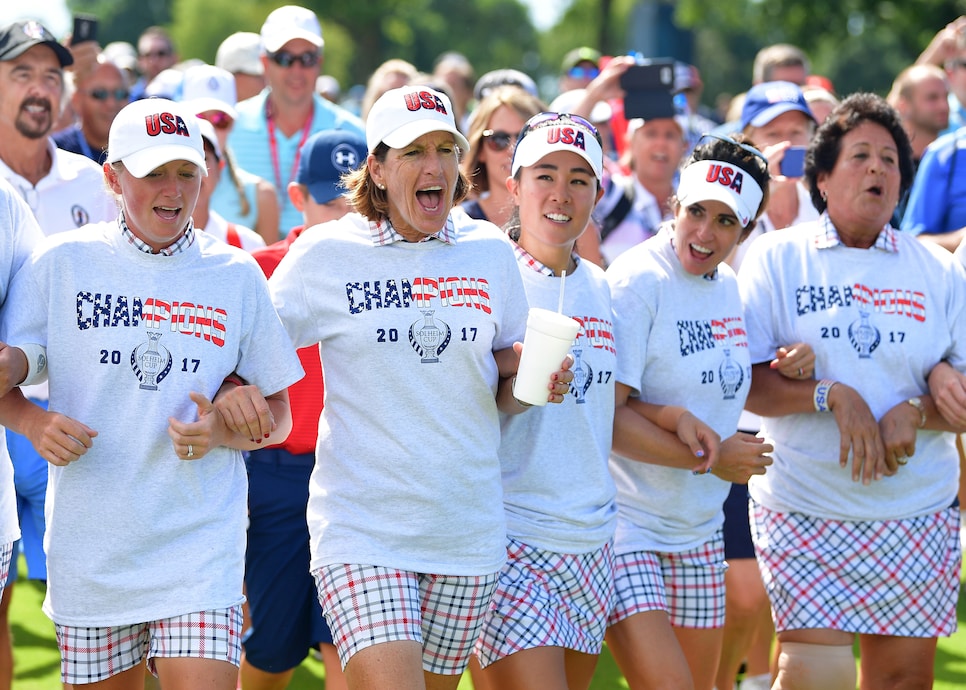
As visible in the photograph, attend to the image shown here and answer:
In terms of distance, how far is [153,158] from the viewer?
388cm

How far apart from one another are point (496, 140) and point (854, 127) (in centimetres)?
161

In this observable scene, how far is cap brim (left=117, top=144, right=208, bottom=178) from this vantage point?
12.7 feet

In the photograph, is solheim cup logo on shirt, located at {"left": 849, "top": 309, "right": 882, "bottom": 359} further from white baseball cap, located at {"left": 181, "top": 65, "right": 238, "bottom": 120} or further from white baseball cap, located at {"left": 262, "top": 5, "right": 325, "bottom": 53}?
white baseball cap, located at {"left": 262, "top": 5, "right": 325, "bottom": 53}

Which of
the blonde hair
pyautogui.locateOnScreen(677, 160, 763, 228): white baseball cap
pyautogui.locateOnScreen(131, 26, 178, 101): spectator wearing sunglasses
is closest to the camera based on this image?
pyautogui.locateOnScreen(677, 160, 763, 228): white baseball cap

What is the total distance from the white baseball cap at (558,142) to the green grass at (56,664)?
2774 millimetres

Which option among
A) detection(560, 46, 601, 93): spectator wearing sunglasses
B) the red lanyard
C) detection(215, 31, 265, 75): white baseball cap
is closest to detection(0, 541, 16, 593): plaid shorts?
the red lanyard

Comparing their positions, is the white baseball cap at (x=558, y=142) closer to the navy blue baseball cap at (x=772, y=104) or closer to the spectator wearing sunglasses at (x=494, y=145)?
the spectator wearing sunglasses at (x=494, y=145)

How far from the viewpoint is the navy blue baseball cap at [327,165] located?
520 centimetres

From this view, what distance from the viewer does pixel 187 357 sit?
3908 mm

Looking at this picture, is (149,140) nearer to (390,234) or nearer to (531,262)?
(390,234)

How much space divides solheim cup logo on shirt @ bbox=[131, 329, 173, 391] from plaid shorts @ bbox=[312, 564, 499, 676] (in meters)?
0.79

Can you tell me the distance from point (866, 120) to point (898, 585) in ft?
5.74

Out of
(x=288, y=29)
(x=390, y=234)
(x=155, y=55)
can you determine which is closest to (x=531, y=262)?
(x=390, y=234)

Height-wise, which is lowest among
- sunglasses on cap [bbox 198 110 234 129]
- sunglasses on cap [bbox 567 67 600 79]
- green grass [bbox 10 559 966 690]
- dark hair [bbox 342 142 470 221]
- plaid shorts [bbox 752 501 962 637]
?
green grass [bbox 10 559 966 690]
